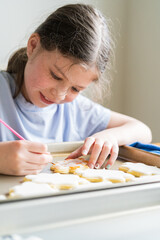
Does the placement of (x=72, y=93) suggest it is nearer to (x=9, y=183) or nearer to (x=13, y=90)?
(x=13, y=90)

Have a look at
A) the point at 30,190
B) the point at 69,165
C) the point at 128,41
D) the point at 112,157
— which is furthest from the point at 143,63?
the point at 30,190

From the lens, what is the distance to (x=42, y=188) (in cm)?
51

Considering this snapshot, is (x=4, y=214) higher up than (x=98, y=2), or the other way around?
(x=98, y=2)

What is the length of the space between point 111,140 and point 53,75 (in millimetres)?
257

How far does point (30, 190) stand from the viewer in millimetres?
502

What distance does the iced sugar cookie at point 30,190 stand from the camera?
1.55ft

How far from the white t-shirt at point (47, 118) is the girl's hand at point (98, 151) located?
1.01 feet

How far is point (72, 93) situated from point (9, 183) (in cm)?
Answer: 40

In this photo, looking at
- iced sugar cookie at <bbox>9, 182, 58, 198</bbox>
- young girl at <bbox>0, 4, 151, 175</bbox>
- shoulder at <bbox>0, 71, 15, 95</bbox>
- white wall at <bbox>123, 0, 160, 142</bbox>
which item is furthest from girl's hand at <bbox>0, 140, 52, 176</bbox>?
white wall at <bbox>123, 0, 160, 142</bbox>

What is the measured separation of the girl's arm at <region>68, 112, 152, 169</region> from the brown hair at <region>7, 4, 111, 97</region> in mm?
210

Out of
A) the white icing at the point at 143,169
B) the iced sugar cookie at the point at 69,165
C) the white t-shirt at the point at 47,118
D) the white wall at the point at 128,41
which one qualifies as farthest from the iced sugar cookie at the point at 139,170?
the white wall at the point at 128,41

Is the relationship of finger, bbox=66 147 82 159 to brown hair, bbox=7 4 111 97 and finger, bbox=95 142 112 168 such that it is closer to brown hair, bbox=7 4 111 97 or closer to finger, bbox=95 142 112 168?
finger, bbox=95 142 112 168

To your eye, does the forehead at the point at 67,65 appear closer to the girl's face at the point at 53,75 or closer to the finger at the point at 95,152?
the girl's face at the point at 53,75

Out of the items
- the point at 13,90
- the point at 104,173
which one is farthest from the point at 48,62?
the point at 104,173
